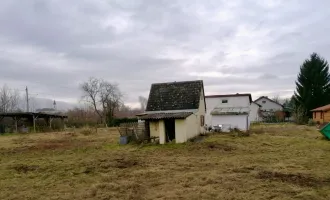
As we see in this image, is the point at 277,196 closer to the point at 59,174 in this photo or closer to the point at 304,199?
the point at 304,199

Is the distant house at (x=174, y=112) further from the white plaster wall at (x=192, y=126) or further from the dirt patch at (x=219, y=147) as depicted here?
the dirt patch at (x=219, y=147)

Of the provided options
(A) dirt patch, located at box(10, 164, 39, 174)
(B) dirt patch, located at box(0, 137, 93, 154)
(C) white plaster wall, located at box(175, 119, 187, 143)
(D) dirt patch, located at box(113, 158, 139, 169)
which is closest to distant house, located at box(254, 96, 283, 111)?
(C) white plaster wall, located at box(175, 119, 187, 143)

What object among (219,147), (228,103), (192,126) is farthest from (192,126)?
(228,103)

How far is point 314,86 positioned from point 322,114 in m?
7.98

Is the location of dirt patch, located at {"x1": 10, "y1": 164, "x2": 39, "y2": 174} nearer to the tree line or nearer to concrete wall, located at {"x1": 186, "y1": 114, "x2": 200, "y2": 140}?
concrete wall, located at {"x1": 186, "y1": 114, "x2": 200, "y2": 140}

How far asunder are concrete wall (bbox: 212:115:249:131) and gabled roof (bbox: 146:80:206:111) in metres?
7.18

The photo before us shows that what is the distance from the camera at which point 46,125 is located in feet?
134

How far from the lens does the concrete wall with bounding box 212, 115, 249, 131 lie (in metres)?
28.4

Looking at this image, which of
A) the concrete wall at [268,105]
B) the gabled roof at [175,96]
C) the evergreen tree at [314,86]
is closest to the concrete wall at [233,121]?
the gabled roof at [175,96]

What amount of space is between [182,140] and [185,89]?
551 cm

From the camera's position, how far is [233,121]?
2878 centimetres

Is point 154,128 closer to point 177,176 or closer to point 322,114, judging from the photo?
point 177,176

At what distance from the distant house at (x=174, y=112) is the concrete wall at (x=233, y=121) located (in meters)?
4.81

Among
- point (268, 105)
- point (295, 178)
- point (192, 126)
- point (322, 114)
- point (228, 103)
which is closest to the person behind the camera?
point (295, 178)
